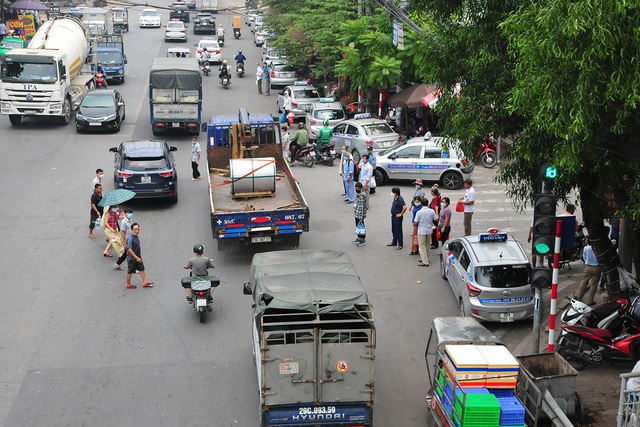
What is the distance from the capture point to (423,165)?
87.2 feet

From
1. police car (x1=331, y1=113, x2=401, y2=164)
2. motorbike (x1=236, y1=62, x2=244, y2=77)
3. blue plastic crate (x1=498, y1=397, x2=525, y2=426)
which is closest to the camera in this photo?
blue plastic crate (x1=498, y1=397, x2=525, y2=426)

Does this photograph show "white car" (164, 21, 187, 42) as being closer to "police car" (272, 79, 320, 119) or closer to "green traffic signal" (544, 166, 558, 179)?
"police car" (272, 79, 320, 119)

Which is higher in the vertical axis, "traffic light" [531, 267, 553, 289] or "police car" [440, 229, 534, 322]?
"traffic light" [531, 267, 553, 289]

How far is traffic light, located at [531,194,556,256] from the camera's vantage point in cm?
1230

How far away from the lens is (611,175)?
1300 cm

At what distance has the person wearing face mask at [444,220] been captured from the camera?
2002 cm

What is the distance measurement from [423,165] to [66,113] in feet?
54.7

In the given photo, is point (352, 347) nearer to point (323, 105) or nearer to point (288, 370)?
point (288, 370)

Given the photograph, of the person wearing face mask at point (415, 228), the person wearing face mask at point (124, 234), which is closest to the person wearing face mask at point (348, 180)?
the person wearing face mask at point (415, 228)

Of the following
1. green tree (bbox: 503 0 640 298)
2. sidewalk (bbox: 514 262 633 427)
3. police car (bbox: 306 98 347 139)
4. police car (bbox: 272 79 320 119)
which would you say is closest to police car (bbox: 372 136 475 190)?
police car (bbox: 306 98 347 139)

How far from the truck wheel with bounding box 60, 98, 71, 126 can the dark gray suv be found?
40.2ft

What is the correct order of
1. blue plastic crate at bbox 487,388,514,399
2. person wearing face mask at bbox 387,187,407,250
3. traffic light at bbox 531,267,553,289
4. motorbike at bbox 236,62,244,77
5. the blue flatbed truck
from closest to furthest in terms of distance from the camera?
blue plastic crate at bbox 487,388,514,399 < traffic light at bbox 531,267,553,289 < the blue flatbed truck < person wearing face mask at bbox 387,187,407,250 < motorbike at bbox 236,62,244,77

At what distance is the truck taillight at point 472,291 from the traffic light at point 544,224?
3.53 m

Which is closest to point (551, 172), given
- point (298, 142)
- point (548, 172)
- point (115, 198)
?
point (548, 172)
